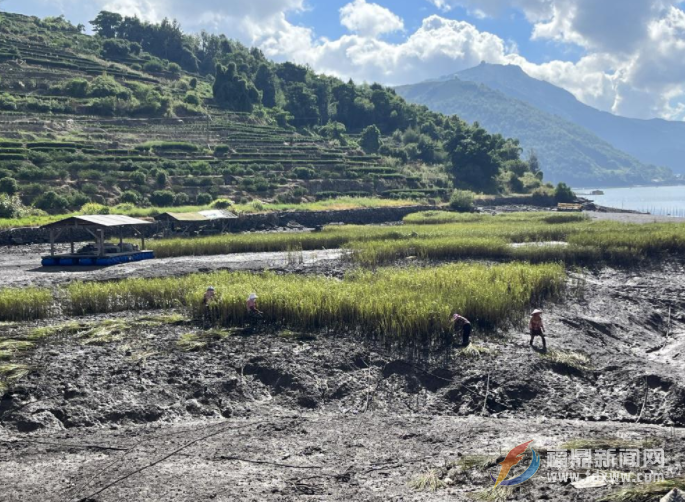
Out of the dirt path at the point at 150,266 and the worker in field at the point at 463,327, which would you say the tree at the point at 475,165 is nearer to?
the dirt path at the point at 150,266

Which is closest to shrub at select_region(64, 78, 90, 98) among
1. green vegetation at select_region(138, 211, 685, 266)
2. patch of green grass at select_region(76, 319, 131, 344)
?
green vegetation at select_region(138, 211, 685, 266)

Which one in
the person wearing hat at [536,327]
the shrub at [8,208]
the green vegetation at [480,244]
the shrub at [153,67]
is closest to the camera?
the person wearing hat at [536,327]

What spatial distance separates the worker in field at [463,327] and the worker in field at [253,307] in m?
7.18

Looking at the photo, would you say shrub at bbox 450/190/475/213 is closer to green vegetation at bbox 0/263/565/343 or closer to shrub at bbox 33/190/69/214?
shrub at bbox 33/190/69/214

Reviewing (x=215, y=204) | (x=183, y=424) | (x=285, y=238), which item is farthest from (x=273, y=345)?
(x=215, y=204)

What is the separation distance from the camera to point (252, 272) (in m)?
34.0

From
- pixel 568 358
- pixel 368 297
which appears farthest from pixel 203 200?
pixel 568 358

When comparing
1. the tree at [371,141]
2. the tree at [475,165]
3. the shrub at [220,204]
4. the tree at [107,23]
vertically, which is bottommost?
the shrub at [220,204]

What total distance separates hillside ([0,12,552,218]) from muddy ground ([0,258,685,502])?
4334cm

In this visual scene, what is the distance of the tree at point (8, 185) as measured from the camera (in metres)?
59.8

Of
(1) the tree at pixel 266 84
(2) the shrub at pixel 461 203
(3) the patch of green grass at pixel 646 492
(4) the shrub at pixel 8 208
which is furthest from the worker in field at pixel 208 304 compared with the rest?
(1) the tree at pixel 266 84

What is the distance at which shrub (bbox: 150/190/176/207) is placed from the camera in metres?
67.7

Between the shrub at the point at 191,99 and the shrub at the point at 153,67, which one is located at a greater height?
the shrub at the point at 153,67

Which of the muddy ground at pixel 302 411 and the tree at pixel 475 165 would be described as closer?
the muddy ground at pixel 302 411
